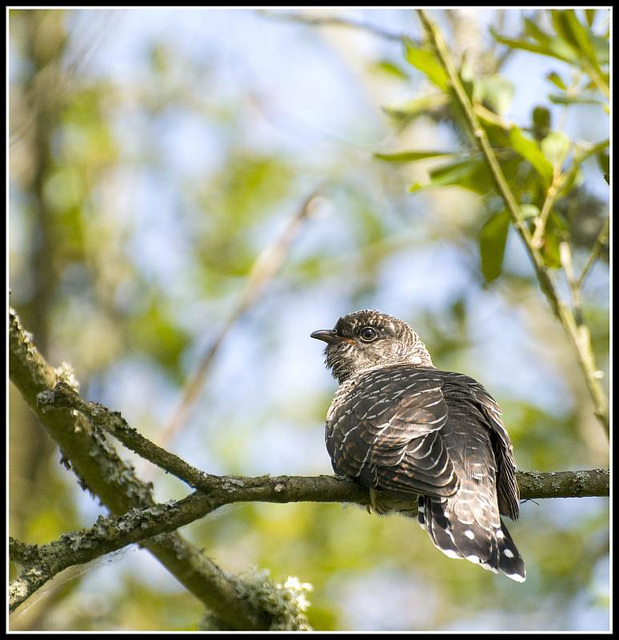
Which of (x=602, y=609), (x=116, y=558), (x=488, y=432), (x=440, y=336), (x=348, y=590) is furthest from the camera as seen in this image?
(x=440, y=336)

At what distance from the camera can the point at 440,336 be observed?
829 cm

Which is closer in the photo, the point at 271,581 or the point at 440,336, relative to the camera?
the point at 271,581

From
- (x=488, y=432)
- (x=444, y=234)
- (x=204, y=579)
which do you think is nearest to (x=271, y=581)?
(x=204, y=579)

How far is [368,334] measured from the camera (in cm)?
574

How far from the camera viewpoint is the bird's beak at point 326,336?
18.7ft

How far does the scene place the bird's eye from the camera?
5.72m

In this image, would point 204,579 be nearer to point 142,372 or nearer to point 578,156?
point 578,156

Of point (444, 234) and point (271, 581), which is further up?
point (444, 234)

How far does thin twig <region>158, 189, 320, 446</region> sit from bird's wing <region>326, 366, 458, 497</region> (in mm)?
1505

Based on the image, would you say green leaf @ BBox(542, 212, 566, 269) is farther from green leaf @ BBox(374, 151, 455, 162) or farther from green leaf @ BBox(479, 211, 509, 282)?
green leaf @ BBox(374, 151, 455, 162)

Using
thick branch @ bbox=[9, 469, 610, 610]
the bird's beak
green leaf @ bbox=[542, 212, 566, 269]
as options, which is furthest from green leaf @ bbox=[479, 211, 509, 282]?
thick branch @ bbox=[9, 469, 610, 610]

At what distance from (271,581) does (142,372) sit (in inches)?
174

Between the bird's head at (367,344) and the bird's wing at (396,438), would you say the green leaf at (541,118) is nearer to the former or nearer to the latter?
the bird's head at (367,344)

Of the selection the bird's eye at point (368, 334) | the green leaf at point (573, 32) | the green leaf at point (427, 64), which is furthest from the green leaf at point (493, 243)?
the bird's eye at point (368, 334)
